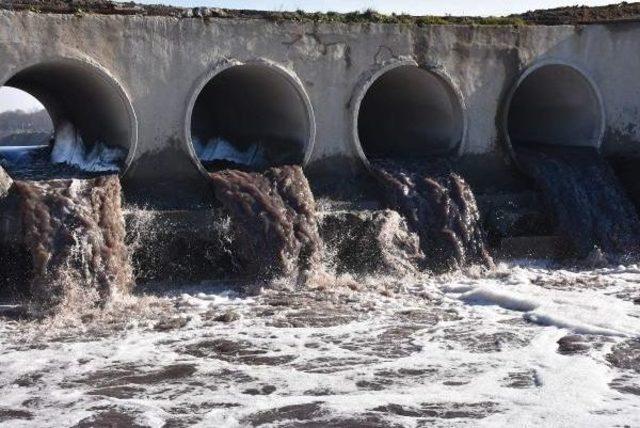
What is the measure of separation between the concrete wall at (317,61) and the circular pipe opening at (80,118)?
0.27 meters

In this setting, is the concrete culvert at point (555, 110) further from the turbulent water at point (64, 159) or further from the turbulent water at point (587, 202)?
the turbulent water at point (64, 159)

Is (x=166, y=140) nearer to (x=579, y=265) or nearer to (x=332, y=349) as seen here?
(x=332, y=349)

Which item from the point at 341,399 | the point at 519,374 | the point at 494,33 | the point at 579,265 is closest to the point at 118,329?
the point at 341,399

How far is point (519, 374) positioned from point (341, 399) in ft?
4.40

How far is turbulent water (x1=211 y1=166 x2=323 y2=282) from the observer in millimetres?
8703

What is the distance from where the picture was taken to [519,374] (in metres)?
6.03

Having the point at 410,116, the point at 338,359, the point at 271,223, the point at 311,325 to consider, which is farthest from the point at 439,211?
the point at 338,359

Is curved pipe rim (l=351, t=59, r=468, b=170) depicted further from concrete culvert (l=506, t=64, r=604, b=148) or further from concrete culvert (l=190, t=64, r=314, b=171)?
concrete culvert (l=506, t=64, r=604, b=148)

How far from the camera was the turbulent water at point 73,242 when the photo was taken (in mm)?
7715

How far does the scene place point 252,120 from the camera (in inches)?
472

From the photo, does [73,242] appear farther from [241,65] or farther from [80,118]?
[80,118]

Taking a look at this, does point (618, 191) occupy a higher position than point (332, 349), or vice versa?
point (618, 191)

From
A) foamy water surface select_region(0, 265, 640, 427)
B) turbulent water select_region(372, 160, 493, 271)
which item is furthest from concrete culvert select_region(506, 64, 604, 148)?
foamy water surface select_region(0, 265, 640, 427)

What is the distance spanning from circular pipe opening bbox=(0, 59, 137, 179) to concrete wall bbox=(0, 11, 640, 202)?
27 centimetres
